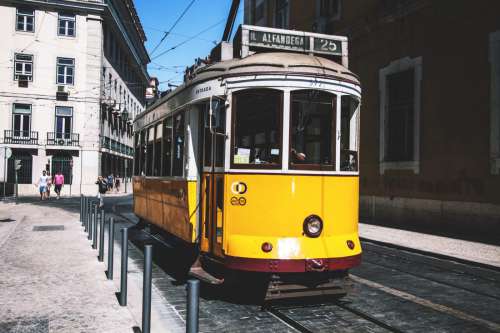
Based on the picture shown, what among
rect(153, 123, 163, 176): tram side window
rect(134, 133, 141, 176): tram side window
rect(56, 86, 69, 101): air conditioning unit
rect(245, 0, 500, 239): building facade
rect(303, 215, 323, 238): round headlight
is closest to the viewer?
rect(303, 215, 323, 238): round headlight

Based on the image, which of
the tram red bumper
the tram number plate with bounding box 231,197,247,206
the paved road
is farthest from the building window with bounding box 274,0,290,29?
the tram red bumper

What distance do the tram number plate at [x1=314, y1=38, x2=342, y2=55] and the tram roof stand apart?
0.40 metres

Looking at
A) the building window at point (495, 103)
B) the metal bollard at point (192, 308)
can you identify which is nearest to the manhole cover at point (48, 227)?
the metal bollard at point (192, 308)

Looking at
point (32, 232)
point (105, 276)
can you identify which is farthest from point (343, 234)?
point (32, 232)

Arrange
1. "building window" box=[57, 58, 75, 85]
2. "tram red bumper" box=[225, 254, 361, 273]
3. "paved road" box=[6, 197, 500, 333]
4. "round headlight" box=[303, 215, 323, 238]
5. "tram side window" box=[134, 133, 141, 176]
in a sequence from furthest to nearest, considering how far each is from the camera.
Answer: "building window" box=[57, 58, 75, 85]
"tram side window" box=[134, 133, 141, 176]
"round headlight" box=[303, 215, 323, 238]
"tram red bumper" box=[225, 254, 361, 273]
"paved road" box=[6, 197, 500, 333]

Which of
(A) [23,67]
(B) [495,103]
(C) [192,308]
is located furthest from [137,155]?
(A) [23,67]

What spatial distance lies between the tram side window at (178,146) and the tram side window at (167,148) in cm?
37

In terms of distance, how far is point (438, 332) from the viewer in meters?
5.05

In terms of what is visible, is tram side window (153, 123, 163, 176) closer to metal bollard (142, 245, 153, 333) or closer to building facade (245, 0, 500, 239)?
metal bollard (142, 245, 153, 333)

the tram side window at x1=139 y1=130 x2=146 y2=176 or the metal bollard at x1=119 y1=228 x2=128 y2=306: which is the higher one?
the tram side window at x1=139 y1=130 x2=146 y2=176

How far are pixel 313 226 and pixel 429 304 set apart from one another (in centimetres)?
188

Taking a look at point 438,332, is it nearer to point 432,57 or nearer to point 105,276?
point 105,276

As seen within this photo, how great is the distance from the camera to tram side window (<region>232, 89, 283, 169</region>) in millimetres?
6148

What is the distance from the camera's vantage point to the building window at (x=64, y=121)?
1424 inches
